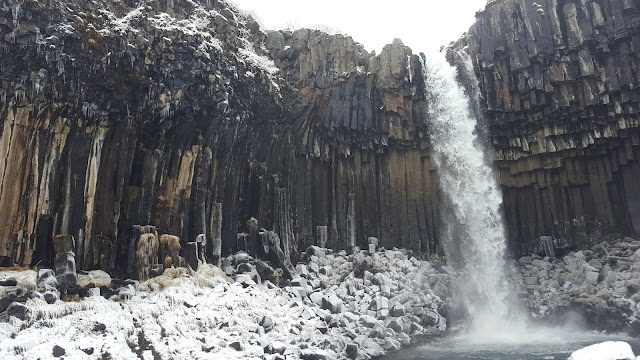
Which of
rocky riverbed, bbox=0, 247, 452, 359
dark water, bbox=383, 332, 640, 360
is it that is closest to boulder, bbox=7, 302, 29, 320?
rocky riverbed, bbox=0, 247, 452, 359

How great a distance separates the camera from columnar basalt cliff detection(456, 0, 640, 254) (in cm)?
2205

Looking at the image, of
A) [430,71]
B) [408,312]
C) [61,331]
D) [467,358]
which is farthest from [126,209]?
[430,71]

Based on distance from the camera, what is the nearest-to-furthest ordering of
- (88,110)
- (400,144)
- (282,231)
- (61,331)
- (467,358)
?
(61,331)
(467,358)
(88,110)
(282,231)
(400,144)

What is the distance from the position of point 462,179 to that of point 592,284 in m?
7.45

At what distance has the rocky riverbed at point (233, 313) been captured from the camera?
12227mm

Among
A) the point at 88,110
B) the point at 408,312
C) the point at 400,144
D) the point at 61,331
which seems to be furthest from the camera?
the point at 400,144

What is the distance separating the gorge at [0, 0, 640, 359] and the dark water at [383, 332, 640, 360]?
833 millimetres

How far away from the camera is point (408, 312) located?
1881 centimetres

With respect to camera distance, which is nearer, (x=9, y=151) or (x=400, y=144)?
(x=9, y=151)

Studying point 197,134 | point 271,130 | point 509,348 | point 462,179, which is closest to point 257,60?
point 271,130

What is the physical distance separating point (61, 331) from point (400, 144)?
1778 cm

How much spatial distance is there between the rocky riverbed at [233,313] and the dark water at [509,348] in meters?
0.82

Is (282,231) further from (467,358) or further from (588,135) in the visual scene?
(588,135)

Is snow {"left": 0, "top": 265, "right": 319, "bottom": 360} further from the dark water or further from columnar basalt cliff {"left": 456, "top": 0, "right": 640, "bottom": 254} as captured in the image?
columnar basalt cliff {"left": 456, "top": 0, "right": 640, "bottom": 254}
